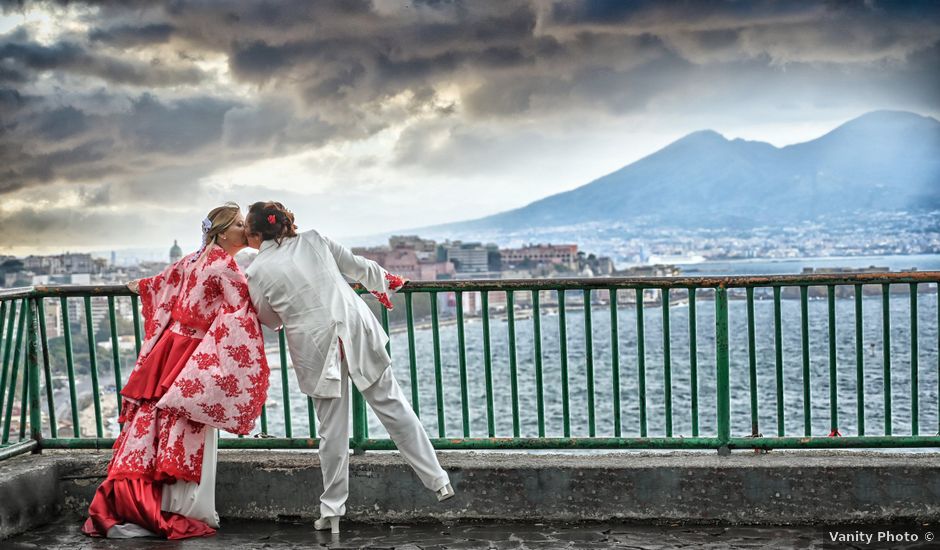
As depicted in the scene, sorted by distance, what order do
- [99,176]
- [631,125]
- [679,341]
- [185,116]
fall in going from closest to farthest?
[679,341] → [99,176] → [185,116] → [631,125]

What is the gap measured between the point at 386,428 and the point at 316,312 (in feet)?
2.10

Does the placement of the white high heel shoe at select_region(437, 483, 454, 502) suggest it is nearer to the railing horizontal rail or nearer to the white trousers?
the white trousers

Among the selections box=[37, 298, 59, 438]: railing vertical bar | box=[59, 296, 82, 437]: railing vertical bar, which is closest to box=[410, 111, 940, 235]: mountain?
box=[37, 298, 59, 438]: railing vertical bar

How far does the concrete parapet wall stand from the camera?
175 inches

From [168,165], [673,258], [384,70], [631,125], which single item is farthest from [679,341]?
[631,125]

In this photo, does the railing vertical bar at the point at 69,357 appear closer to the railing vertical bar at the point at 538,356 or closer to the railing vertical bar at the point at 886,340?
the railing vertical bar at the point at 538,356

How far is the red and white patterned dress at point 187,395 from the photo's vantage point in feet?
14.9

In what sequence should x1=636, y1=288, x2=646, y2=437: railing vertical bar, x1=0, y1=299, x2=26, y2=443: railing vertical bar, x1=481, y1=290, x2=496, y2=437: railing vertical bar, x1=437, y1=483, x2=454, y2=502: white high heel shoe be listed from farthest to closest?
x1=0, y1=299, x2=26, y2=443: railing vertical bar → x1=481, y1=290, x2=496, y2=437: railing vertical bar → x1=636, y1=288, x2=646, y2=437: railing vertical bar → x1=437, y1=483, x2=454, y2=502: white high heel shoe

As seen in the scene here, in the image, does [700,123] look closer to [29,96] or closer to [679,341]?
[679,341]

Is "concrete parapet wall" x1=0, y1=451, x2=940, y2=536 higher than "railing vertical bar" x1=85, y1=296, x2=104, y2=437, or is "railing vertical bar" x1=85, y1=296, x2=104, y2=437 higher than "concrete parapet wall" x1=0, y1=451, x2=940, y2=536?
"railing vertical bar" x1=85, y1=296, x2=104, y2=437

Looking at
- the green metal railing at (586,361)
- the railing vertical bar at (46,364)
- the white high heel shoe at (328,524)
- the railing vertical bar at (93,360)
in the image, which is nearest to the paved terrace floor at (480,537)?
the white high heel shoe at (328,524)

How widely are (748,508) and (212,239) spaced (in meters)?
2.86

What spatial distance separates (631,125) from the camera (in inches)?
5620

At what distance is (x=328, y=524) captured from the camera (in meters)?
4.62
